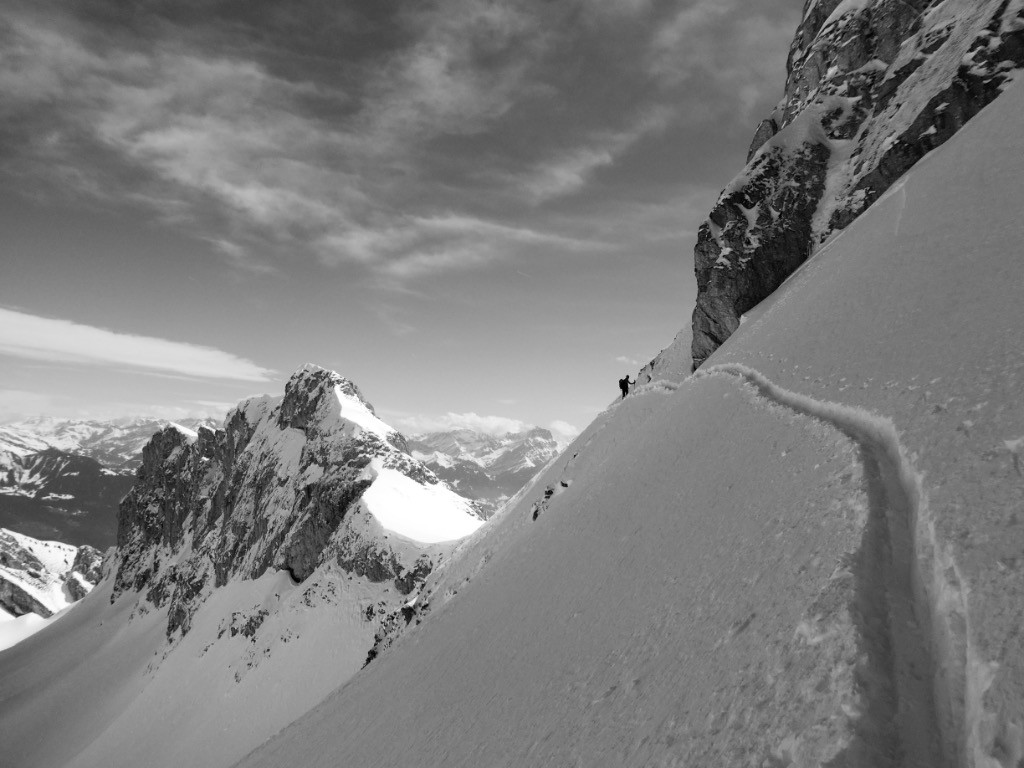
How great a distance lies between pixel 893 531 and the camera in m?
5.79

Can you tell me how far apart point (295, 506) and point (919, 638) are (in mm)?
78206

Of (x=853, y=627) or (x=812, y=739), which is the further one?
(x=853, y=627)

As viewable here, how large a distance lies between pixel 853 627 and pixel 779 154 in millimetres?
32224

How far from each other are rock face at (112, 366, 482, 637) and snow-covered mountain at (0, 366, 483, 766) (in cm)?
28

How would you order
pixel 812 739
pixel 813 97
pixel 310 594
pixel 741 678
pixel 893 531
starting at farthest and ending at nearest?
pixel 310 594
pixel 813 97
pixel 893 531
pixel 741 678
pixel 812 739

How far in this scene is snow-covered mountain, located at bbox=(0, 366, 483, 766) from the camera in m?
48.4

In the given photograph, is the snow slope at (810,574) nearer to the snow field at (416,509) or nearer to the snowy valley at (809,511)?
the snowy valley at (809,511)

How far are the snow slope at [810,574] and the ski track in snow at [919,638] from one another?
0.08 ft

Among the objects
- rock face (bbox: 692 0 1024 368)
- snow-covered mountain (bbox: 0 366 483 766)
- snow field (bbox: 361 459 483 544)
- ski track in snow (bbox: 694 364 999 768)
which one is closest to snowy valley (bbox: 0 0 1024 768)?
ski track in snow (bbox: 694 364 999 768)

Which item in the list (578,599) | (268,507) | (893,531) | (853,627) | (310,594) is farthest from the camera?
(268,507)

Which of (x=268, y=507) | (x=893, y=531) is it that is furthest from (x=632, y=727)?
(x=268, y=507)

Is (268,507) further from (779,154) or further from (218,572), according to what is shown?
(779,154)

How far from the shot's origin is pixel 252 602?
213 feet

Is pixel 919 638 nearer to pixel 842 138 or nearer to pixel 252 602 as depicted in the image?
pixel 842 138
